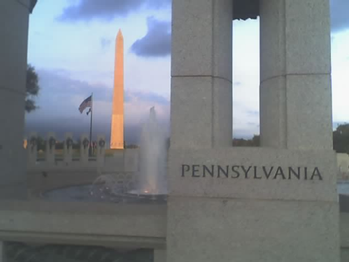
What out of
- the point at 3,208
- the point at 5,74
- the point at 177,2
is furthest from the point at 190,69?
the point at 5,74

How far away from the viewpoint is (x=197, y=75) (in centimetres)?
430

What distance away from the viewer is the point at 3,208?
458cm

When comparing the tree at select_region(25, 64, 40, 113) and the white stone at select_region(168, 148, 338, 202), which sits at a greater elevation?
the tree at select_region(25, 64, 40, 113)

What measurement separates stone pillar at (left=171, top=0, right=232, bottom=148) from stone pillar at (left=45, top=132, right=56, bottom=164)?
26.8 meters

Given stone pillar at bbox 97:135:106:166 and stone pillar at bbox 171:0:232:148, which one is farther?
stone pillar at bbox 97:135:106:166

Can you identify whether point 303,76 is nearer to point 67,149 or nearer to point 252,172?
point 252,172

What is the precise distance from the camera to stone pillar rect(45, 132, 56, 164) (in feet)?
97.3

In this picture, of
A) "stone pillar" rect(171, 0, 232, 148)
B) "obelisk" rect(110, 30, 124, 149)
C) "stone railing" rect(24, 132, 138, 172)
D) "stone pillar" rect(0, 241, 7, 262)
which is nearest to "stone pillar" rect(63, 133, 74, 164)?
"stone railing" rect(24, 132, 138, 172)

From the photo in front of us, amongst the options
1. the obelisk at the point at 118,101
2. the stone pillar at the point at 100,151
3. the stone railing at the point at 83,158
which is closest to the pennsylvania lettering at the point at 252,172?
the stone railing at the point at 83,158

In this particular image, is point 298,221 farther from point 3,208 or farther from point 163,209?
point 3,208

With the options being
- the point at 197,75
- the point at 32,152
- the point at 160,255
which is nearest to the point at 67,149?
the point at 32,152

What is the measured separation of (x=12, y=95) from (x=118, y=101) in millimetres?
39033

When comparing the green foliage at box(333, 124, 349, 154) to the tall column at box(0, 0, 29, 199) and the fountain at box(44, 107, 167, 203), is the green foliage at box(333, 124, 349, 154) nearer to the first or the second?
the fountain at box(44, 107, 167, 203)

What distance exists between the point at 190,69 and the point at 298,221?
6.84 feet
